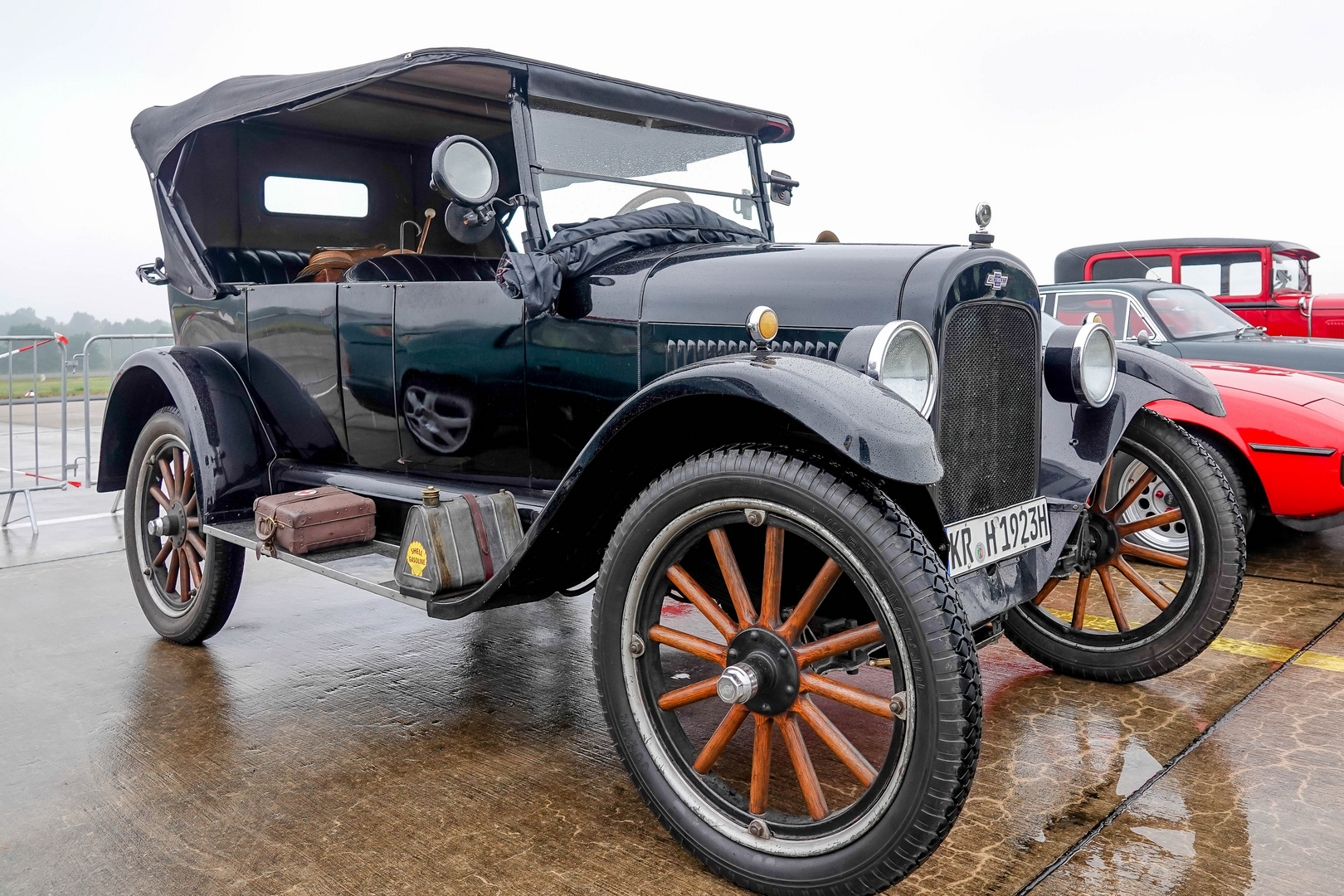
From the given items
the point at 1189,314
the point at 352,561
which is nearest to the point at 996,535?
the point at 352,561

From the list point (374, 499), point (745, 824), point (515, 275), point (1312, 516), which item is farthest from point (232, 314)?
point (1312, 516)

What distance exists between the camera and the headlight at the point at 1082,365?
2.83 m

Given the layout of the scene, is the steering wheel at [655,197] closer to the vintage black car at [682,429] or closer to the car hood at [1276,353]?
the vintage black car at [682,429]

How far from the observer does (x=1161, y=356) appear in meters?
3.06

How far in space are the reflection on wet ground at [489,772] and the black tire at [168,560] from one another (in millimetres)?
121

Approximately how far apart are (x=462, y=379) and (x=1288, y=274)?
961 cm

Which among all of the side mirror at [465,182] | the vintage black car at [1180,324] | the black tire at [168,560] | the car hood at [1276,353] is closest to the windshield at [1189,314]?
the vintage black car at [1180,324]

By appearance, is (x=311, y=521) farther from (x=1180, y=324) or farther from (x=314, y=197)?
(x=1180, y=324)

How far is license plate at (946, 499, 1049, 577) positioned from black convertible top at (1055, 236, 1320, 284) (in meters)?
7.34

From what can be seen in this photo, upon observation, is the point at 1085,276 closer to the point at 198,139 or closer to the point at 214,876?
the point at 198,139

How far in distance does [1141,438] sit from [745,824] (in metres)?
1.85

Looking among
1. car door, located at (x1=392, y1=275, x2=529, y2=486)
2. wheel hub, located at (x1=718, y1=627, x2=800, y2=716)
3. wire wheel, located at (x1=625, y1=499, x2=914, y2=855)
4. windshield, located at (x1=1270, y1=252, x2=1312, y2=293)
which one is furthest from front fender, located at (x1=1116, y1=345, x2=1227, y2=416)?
windshield, located at (x1=1270, y1=252, x2=1312, y2=293)

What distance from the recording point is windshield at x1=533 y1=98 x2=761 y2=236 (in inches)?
119

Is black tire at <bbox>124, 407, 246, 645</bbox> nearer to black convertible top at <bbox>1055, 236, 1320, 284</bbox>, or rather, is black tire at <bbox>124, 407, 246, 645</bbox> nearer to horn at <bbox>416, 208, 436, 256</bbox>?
horn at <bbox>416, 208, 436, 256</bbox>
